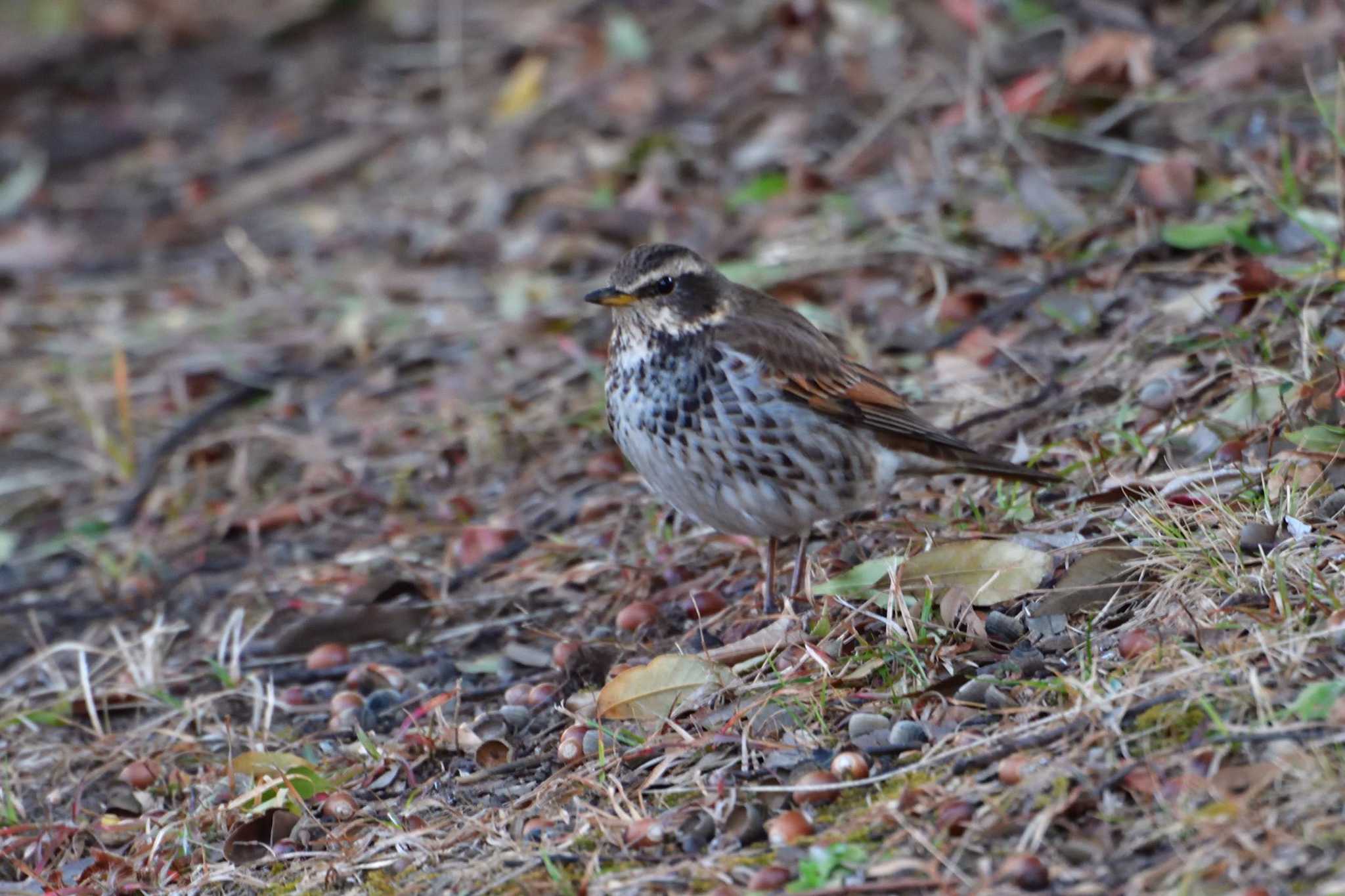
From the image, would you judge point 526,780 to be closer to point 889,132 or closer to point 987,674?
point 987,674

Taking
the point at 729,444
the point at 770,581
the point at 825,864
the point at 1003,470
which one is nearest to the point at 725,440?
the point at 729,444

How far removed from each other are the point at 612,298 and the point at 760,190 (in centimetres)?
341

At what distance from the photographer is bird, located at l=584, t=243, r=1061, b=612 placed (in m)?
5.33

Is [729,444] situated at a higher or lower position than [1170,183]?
lower

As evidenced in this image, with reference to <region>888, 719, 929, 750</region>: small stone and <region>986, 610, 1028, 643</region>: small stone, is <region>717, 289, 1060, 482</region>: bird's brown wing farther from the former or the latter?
<region>888, 719, 929, 750</region>: small stone

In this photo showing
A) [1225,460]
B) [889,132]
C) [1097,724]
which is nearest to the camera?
[1097,724]

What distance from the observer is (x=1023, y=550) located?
475 centimetres

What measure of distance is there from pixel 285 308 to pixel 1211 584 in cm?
635

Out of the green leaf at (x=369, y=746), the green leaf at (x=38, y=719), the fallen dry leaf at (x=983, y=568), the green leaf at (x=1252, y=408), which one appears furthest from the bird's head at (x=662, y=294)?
the green leaf at (x=38, y=719)

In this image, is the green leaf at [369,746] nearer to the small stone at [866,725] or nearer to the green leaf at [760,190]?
the small stone at [866,725]

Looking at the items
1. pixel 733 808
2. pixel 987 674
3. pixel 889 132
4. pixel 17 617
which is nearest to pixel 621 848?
pixel 733 808

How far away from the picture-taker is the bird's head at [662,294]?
5.53 m

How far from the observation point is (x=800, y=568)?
216 inches

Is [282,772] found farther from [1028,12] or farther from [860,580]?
[1028,12]
